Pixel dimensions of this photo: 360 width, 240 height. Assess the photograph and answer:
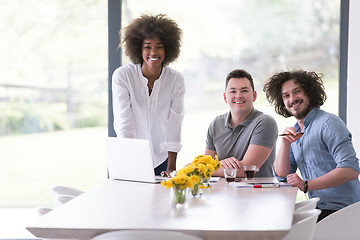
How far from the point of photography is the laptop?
317 cm

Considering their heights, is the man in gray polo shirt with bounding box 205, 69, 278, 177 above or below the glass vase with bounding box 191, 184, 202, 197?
above

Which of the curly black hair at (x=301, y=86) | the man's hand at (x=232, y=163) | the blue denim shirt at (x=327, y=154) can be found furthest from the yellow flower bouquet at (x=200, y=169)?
the curly black hair at (x=301, y=86)

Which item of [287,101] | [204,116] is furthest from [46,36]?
[287,101]

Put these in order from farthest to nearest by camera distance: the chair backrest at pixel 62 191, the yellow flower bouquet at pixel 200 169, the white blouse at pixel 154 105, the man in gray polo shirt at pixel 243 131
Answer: the white blouse at pixel 154 105
the man in gray polo shirt at pixel 243 131
the chair backrest at pixel 62 191
the yellow flower bouquet at pixel 200 169

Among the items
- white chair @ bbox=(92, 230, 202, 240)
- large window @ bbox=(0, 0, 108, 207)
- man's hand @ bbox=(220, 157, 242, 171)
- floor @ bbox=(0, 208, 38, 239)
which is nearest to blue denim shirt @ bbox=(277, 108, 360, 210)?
man's hand @ bbox=(220, 157, 242, 171)

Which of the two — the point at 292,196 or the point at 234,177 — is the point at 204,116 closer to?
the point at 234,177

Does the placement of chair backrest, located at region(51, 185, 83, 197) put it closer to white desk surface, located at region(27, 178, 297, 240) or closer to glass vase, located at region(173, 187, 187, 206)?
white desk surface, located at region(27, 178, 297, 240)

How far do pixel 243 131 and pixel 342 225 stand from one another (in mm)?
1027

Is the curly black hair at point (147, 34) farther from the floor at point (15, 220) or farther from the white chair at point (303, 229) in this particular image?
the white chair at point (303, 229)

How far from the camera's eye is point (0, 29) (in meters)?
4.98

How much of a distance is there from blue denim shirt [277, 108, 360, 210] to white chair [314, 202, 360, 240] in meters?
0.30

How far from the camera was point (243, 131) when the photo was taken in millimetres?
A: 3697

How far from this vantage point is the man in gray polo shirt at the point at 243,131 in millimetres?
3562

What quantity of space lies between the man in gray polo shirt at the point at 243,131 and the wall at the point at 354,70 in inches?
50.1
